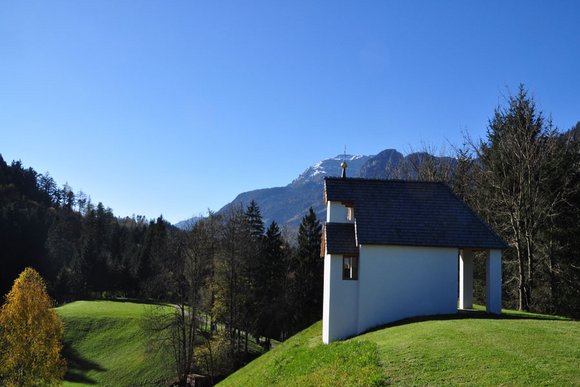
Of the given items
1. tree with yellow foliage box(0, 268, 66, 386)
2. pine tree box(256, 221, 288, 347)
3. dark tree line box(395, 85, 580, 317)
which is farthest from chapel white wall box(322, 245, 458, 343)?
pine tree box(256, 221, 288, 347)

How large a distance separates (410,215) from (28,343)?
87.4ft

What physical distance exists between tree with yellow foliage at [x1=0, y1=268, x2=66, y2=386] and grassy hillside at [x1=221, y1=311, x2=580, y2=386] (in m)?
20.7

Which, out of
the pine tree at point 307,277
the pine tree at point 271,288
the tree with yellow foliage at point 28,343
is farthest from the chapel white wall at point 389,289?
the pine tree at point 307,277

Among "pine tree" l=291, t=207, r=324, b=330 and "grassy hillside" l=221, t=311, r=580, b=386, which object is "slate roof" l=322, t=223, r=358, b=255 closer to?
"grassy hillside" l=221, t=311, r=580, b=386

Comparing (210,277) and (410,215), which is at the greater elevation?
(410,215)

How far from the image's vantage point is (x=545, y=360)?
11.4 meters

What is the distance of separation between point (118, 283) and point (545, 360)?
7773 centimetres

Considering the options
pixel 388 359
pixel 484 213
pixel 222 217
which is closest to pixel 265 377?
pixel 388 359

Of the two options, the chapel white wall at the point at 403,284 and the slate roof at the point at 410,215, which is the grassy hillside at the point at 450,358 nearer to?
the chapel white wall at the point at 403,284

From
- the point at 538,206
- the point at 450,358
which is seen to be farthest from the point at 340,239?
the point at 538,206

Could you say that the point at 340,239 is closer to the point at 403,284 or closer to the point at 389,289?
the point at 389,289

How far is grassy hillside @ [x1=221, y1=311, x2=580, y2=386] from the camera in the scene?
10742mm

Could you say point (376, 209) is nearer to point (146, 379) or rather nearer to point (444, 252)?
point (444, 252)

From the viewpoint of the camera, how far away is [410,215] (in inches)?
924
